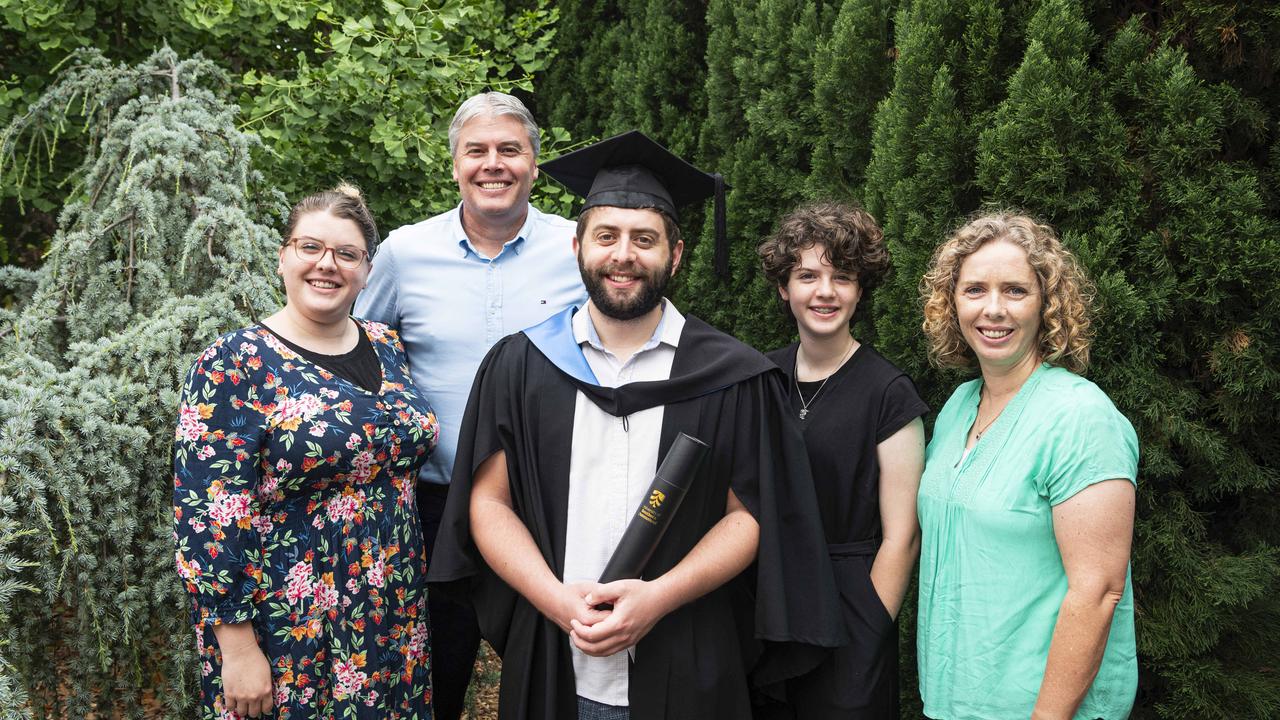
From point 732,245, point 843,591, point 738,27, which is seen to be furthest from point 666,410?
point 738,27

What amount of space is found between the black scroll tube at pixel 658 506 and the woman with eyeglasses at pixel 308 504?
0.80 meters

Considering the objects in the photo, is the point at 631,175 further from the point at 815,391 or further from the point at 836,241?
the point at 815,391

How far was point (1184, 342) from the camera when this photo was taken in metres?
2.58

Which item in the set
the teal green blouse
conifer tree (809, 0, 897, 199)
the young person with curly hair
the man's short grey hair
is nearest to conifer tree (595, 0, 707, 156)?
conifer tree (809, 0, 897, 199)

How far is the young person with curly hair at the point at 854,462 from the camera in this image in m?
2.55

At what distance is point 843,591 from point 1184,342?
1210 mm

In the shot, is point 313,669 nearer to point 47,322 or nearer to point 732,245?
point 47,322

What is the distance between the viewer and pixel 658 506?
2.12 m

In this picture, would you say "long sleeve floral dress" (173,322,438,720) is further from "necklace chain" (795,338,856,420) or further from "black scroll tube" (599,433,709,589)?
"necklace chain" (795,338,856,420)

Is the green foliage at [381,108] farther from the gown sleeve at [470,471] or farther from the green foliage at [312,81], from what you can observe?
the gown sleeve at [470,471]

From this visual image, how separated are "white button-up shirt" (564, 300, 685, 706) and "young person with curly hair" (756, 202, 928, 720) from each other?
59 centimetres

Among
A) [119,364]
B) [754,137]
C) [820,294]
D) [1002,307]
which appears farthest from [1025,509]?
[119,364]

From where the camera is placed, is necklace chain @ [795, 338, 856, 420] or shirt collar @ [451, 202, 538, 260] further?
shirt collar @ [451, 202, 538, 260]

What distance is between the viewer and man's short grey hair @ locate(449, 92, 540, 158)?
125 inches
